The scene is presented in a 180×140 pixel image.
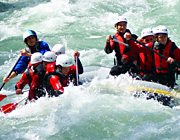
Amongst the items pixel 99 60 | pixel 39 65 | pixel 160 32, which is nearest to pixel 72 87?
pixel 39 65

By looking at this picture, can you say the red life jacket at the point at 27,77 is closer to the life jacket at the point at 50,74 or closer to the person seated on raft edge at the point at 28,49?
the life jacket at the point at 50,74

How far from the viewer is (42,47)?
285 inches

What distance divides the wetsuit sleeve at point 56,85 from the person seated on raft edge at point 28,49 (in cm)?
119

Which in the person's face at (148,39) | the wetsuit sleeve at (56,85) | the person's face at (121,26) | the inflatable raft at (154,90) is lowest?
the inflatable raft at (154,90)

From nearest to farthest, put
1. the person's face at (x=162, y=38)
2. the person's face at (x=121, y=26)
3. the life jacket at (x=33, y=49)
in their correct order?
the person's face at (x=162, y=38) → the person's face at (x=121, y=26) → the life jacket at (x=33, y=49)

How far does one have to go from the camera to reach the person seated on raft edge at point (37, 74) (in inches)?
248

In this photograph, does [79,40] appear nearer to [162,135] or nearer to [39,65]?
[39,65]

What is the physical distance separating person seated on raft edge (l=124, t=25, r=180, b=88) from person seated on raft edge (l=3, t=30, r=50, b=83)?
1.83 m

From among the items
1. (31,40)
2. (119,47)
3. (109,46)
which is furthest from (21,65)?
(119,47)

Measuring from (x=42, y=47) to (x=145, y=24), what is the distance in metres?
7.26

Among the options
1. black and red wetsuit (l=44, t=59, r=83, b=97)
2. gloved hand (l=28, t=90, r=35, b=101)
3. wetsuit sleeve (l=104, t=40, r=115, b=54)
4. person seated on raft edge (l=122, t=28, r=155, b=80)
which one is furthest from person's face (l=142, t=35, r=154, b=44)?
gloved hand (l=28, t=90, r=35, b=101)

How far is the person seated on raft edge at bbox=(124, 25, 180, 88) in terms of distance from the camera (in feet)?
20.7

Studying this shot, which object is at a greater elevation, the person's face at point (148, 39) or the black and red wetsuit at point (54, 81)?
the person's face at point (148, 39)

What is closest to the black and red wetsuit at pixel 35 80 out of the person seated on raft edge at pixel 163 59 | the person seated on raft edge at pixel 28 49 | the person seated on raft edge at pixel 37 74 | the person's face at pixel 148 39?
Answer: the person seated on raft edge at pixel 37 74
